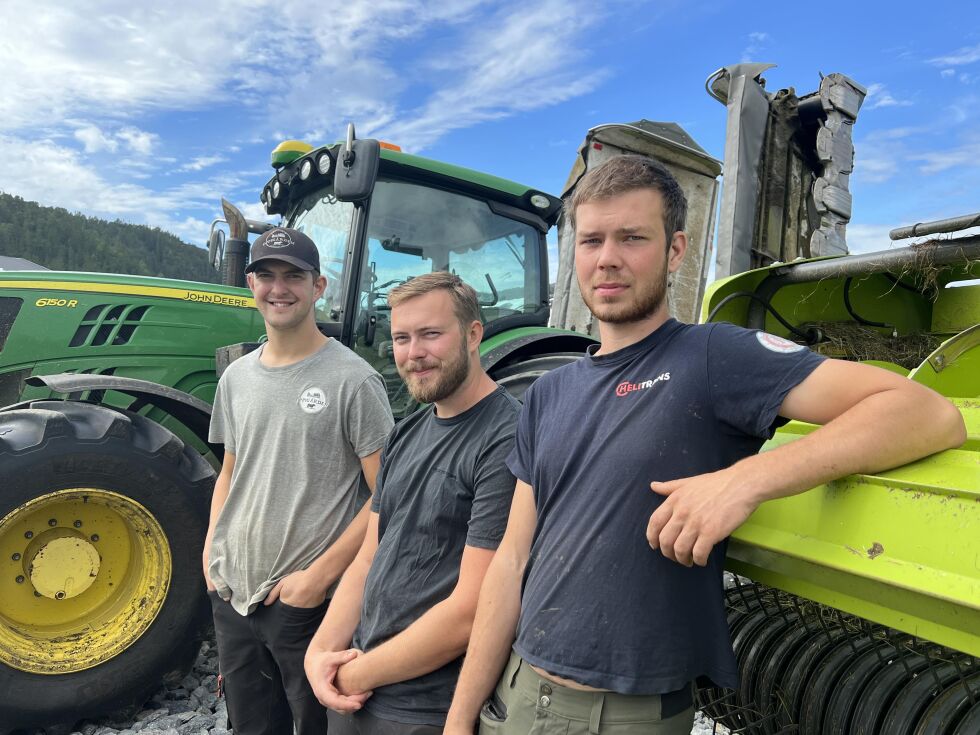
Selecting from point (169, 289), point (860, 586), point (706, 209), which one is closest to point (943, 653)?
point (860, 586)

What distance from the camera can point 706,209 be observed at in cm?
598

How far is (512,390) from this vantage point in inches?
141

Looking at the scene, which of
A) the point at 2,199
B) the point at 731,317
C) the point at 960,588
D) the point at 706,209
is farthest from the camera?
the point at 2,199

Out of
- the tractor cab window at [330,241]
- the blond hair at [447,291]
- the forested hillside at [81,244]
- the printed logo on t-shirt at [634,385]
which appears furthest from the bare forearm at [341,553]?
the forested hillside at [81,244]

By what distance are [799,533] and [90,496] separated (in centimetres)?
286

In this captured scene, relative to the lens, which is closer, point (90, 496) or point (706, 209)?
point (90, 496)

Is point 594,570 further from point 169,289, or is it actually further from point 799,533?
point 169,289

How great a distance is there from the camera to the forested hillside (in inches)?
1748

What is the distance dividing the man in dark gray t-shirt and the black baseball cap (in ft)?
2.05

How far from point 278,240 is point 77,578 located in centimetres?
184

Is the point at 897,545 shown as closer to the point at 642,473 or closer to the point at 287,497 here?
the point at 642,473

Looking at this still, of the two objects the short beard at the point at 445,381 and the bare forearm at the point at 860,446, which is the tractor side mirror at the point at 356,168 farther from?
the bare forearm at the point at 860,446

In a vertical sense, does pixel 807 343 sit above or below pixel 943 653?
above

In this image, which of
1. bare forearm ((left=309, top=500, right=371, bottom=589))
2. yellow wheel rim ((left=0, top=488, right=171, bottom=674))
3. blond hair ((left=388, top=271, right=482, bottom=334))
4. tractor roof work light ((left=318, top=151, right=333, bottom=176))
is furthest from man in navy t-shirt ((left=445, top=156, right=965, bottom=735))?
tractor roof work light ((left=318, top=151, right=333, bottom=176))
